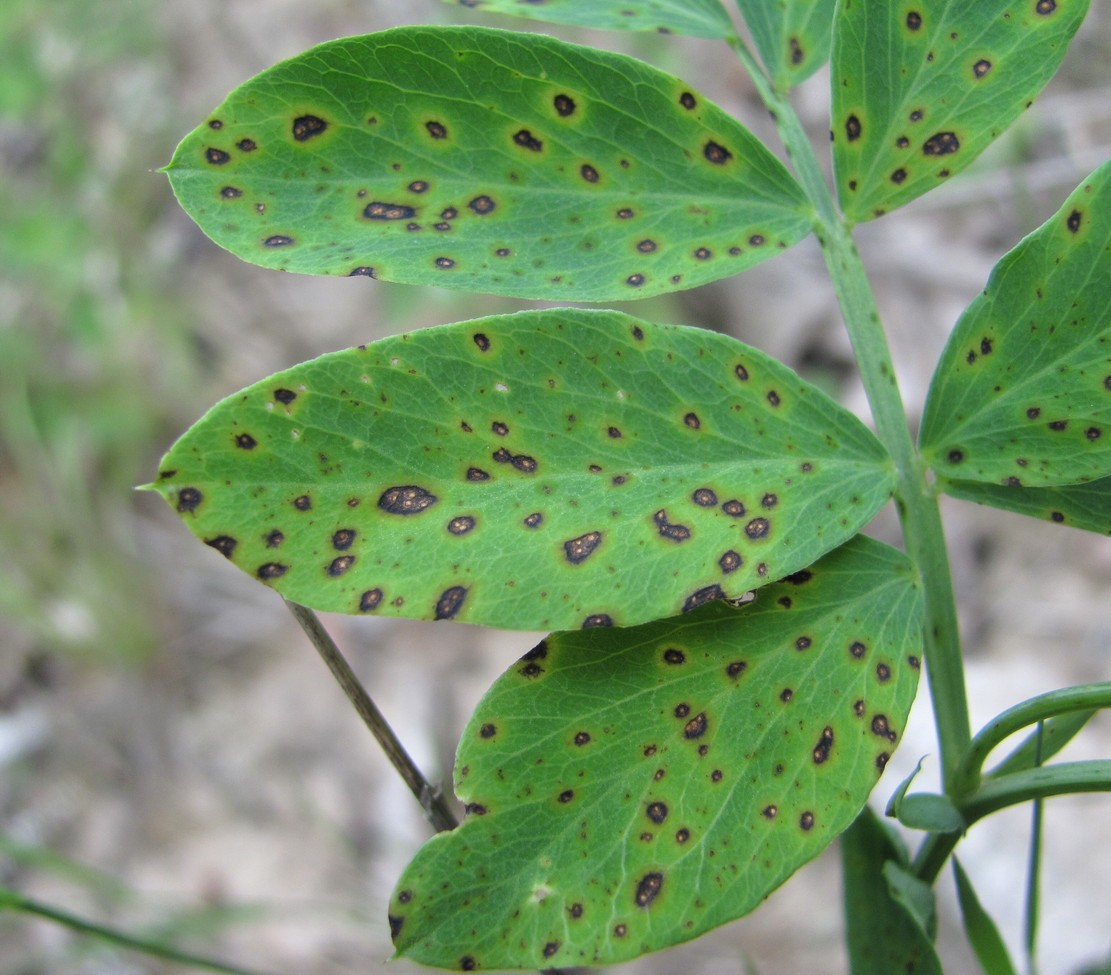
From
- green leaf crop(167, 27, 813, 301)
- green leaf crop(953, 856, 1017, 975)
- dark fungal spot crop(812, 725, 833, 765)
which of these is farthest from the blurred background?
green leaf crop(167, 27, 813, 301)

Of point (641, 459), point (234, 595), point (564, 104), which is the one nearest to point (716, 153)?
point (564, 104)

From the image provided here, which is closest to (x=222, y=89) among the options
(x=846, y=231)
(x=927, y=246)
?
(x=927, y=246)

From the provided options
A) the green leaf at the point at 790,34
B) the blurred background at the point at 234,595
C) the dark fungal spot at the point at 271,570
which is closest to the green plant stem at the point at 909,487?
the green leaf at the point at 790,34

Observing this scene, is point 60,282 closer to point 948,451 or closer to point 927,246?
point 927,246

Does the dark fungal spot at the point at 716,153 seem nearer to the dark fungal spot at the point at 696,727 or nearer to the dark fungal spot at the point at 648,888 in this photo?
the dark fungal spot at the point at 696,727

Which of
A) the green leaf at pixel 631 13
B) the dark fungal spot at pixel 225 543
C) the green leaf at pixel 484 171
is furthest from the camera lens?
the green leaf at pixel 631 13

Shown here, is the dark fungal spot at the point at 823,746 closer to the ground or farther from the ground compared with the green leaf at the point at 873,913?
farther from the ground

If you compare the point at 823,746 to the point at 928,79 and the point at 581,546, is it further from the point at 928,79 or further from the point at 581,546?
the point at 928,79
